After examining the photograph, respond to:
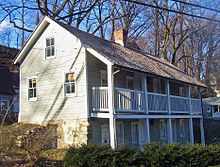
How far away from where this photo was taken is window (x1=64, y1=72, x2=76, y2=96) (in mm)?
16391

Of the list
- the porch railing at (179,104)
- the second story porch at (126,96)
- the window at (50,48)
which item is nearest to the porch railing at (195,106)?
the second story porch at (126,96)

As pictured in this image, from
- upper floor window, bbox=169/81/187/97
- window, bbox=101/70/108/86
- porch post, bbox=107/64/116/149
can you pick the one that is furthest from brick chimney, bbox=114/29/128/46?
porch post, bbox=107/64/116/149

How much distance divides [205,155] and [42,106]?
10116mm

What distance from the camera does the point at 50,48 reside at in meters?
18.0

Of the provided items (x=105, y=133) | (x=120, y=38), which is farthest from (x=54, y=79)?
(x=120, y=38)

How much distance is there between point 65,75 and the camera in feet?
55.4

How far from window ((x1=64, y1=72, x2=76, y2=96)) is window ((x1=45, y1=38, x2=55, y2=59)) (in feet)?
6.73

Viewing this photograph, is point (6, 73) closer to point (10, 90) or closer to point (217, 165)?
point (10, 90)

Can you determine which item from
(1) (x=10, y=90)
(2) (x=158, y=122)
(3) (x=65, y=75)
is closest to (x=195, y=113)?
(2) (x=158, y=122)

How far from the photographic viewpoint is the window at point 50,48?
17844 millimetres

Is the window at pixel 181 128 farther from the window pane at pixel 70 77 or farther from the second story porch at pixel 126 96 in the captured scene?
the window pane at pixel 70 77

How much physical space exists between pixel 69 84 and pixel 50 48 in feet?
10.1

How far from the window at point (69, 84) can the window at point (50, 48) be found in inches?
80.8

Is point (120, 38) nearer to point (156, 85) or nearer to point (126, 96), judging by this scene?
point (156, 85)
